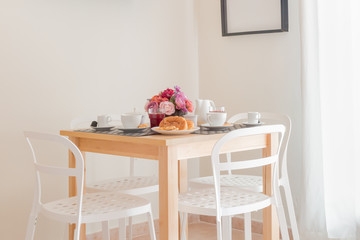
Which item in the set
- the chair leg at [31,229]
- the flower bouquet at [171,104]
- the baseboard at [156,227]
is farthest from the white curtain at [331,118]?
the chair leg at [31,229]

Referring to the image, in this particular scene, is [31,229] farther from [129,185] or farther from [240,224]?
[240,224]

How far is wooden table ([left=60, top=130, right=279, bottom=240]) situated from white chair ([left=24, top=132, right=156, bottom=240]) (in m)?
0.15

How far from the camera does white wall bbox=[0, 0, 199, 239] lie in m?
2.71

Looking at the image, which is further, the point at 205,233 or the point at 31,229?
the point at 205,233

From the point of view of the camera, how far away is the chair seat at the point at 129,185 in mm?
2512

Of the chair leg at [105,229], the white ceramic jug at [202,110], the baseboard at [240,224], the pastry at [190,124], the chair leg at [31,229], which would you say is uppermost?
the white ceramic jug at [202,110]

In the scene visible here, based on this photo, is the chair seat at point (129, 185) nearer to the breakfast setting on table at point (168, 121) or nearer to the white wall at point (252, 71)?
the breakfast setting on table at point (168, 121)

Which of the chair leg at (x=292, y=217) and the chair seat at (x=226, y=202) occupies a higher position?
the chair seat at (x=226, y=202)

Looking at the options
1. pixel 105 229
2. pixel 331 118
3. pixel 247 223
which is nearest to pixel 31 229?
pixel 105 229

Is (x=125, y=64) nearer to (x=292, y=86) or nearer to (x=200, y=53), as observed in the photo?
(x=200, y=53)

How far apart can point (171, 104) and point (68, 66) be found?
91cm

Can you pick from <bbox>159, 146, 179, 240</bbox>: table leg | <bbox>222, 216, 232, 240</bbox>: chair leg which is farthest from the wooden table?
<bbox>222, 216, 232, 240</bbox>: chair leg

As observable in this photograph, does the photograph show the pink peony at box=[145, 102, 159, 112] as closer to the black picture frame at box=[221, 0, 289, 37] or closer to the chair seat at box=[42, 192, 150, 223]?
the chair seat at box=[42, 192, 150, 223]

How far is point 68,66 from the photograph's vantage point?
2.95 metres
